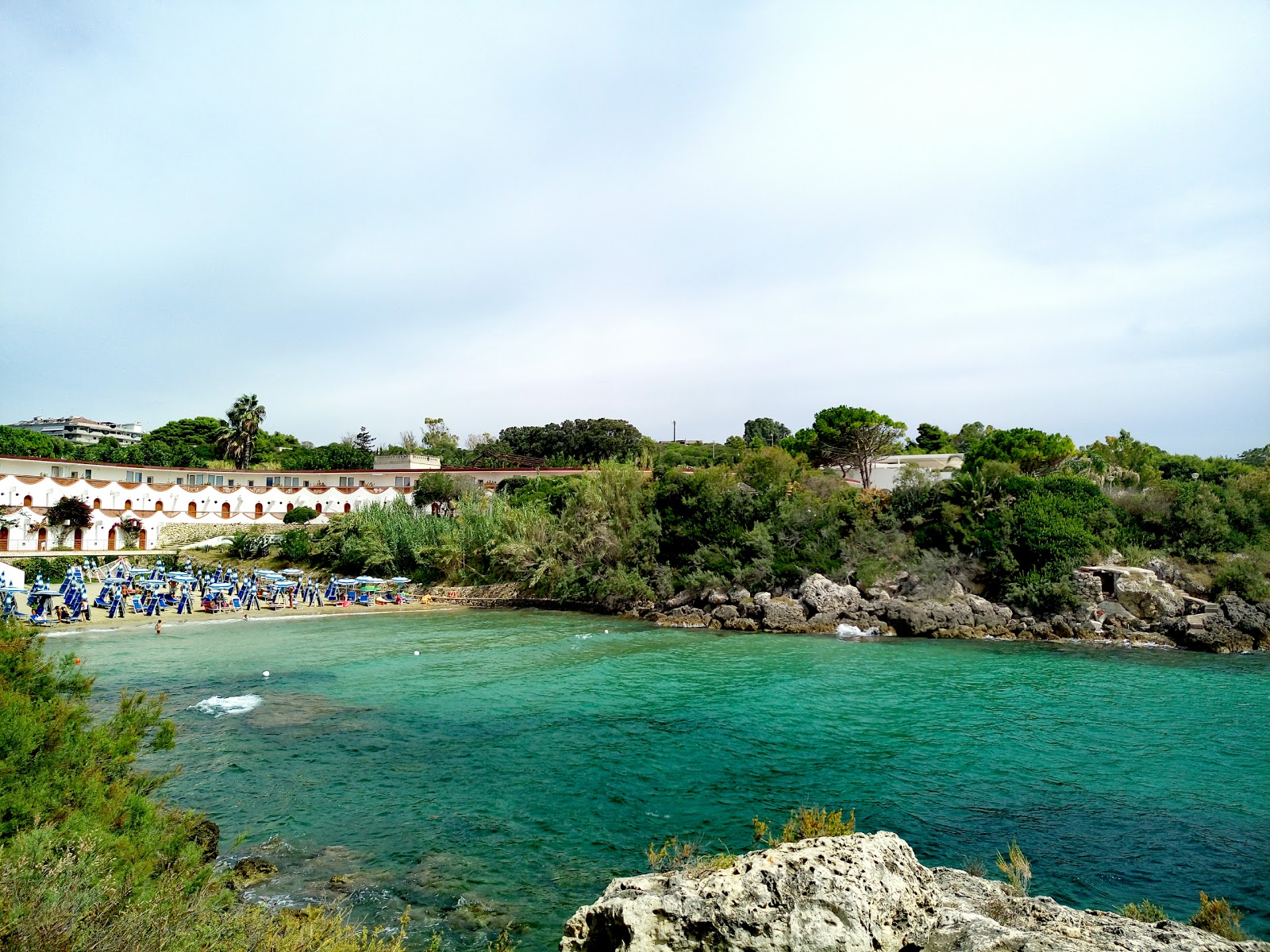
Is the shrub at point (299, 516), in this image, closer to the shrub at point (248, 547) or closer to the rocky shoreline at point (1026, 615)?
the shrub at point (248, 547)

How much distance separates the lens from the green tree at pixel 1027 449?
1582 inches

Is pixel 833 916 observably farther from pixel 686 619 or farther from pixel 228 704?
pixel 686 619

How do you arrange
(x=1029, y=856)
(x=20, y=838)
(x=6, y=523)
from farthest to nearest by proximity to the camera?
(x=6, y=523) < (x=1029, y=856) < (x=20, y=838)

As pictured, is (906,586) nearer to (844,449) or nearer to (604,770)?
(844,449)

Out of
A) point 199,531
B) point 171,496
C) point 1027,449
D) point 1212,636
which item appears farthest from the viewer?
point 171,496

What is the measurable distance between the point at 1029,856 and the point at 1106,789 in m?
3.47

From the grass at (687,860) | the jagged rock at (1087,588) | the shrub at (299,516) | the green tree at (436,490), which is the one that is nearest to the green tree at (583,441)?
the green tree at (436,490)

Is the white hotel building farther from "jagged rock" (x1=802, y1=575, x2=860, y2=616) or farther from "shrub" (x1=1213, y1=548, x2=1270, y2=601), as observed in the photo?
"shrub" (x1=1213, y1=548, x2=1270, y2=601)

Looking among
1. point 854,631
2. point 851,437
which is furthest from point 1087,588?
point 851,437

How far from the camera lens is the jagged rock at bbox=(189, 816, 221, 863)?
→ 779cm

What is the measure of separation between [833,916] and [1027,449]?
136 ft

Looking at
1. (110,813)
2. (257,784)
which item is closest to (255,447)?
(257,784)

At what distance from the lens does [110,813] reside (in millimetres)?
5988

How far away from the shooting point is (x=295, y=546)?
47469mm
